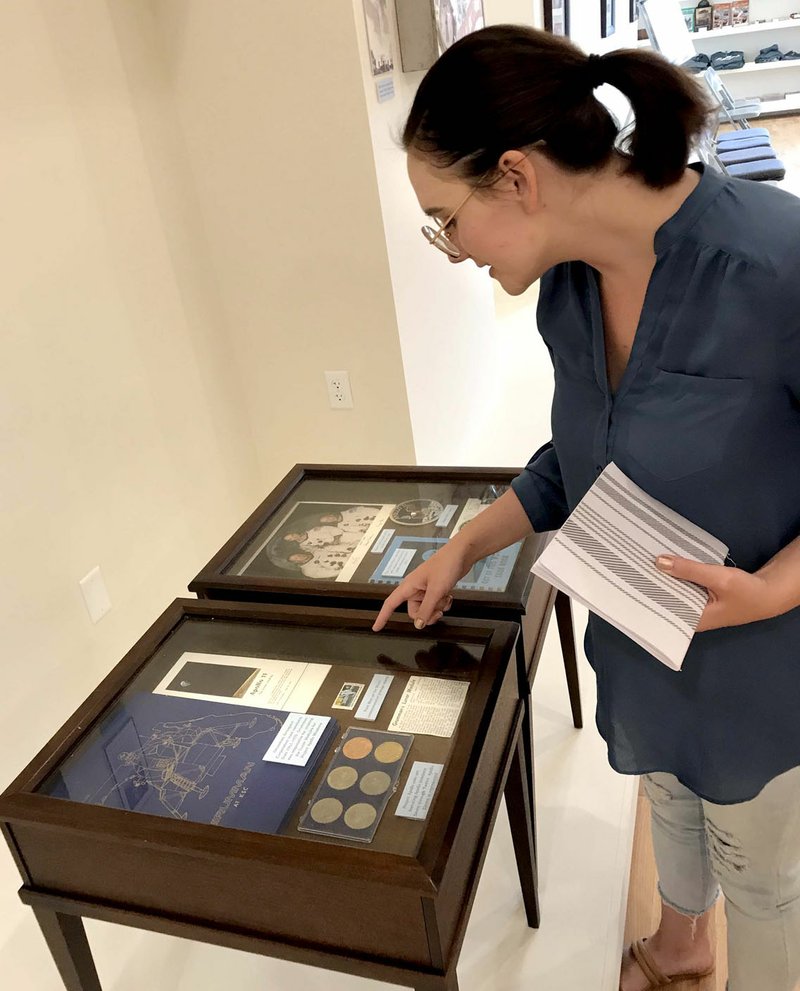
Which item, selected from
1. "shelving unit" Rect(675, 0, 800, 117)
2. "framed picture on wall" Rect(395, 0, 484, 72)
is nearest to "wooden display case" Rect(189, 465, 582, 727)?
"framed picture on wall" Rect(395, 0, 484, 72)

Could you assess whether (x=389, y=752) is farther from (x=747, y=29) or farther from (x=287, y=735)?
(x=747, y=29)

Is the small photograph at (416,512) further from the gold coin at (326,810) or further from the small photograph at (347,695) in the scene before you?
the gold coin at (326,810)

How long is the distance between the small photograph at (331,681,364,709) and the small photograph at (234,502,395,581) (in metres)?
0.28

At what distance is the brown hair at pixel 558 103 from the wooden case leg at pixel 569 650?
1.03m

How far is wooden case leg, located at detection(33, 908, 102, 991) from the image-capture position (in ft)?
3.79

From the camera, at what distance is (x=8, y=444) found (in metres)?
1.80

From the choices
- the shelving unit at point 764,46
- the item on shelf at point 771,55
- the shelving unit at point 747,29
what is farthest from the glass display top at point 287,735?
the item on shelf at point 771,55

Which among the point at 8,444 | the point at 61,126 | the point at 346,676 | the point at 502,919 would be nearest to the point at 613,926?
the point at 502,919

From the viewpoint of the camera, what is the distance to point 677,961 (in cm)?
144

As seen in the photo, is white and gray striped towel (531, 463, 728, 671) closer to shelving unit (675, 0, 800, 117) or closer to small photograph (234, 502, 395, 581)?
small photograph (234, 502, 395, 581)

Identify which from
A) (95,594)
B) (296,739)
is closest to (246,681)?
(296,739)

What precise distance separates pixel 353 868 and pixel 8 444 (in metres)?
1.31

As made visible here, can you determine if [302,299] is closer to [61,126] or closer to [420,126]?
[61,126]

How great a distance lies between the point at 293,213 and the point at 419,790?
5.87 feet
